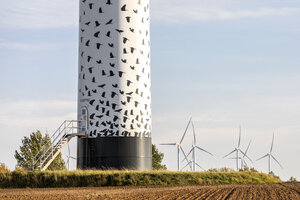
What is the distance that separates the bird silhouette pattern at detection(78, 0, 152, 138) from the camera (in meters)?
52.0

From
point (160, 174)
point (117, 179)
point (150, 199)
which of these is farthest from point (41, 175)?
point (150, 199)

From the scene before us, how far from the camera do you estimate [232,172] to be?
52656 millimetres

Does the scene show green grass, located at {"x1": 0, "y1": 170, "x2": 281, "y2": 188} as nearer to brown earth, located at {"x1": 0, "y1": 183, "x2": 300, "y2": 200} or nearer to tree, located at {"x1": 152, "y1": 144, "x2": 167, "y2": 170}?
brown earth, located at {"x1": 0, "y1": 183, "x2": 300, "y2": 200}

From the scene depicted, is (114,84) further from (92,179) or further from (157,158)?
(157,158)

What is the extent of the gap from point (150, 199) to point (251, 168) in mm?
35544

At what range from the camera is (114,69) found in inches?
2048

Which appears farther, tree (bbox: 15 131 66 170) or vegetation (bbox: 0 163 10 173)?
tree (bbox: 15 131 66 170)

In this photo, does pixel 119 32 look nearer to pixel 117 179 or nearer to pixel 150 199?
pixel 117 179

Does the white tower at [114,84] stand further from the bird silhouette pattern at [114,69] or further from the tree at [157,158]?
the tree at [157,158]

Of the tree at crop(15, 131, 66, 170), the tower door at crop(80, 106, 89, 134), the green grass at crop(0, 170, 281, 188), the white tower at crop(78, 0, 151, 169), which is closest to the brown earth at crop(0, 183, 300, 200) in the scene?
the green grass at crop(0, 170, 281, 188)

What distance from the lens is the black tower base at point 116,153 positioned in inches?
2042

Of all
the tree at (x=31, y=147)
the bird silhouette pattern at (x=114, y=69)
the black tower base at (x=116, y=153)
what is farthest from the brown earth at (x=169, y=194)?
the tree at (x=31, y=147)

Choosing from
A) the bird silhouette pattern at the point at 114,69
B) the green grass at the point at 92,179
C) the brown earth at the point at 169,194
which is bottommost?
the brown earth at the point at 169,194

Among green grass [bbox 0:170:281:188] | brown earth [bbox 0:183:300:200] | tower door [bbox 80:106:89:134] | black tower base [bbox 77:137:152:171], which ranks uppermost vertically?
tower door [bbox 80:106:89:134]
